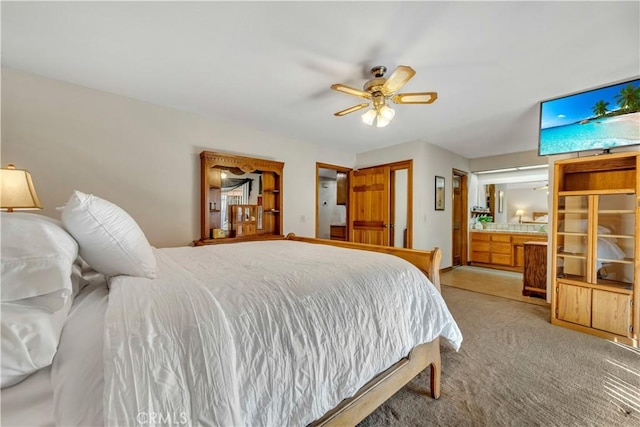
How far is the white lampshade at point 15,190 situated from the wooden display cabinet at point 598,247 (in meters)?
4.72

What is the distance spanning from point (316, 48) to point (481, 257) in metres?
5.72

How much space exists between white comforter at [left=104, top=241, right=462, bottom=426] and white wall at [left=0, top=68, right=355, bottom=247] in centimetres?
177

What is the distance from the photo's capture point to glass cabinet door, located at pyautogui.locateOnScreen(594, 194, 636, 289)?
2.38m

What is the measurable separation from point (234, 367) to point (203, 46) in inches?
84.7

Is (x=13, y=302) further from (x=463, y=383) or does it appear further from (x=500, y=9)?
(x=500, y=9)

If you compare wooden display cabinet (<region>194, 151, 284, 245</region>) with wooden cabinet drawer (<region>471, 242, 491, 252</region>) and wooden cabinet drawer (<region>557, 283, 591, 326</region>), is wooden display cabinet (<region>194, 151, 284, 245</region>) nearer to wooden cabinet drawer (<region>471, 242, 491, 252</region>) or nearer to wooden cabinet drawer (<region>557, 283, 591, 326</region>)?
wooden cabinet drawer (<region>557, 283, 591, 326</region>)

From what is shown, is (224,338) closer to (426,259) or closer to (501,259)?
(426,259)

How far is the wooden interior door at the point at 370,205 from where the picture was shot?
4.59m

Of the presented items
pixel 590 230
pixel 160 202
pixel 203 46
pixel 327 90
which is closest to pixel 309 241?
pixel 327 90

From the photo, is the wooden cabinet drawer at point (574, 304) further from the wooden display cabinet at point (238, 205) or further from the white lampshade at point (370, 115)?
the wooden display cabinet at point (238, 205)

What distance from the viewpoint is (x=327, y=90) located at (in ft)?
8.14

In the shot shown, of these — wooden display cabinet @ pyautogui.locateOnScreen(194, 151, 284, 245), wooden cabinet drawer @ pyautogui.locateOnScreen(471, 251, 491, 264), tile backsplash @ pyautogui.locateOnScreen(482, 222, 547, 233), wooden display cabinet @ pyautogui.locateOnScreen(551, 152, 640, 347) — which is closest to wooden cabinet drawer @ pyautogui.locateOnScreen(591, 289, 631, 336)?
wooden display cabinet @ pyautogui.locateOnScreen(551, 152, 640, 347)

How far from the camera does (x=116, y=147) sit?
2576mm

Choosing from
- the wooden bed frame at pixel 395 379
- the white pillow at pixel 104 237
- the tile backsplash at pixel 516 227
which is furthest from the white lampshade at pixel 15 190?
the tile backsplash at pixel 516 227
